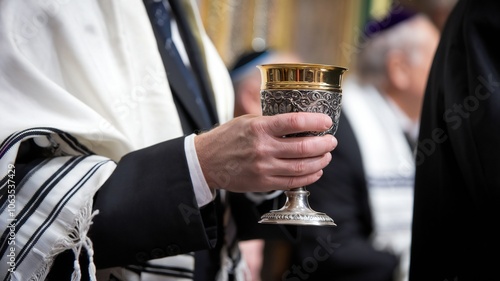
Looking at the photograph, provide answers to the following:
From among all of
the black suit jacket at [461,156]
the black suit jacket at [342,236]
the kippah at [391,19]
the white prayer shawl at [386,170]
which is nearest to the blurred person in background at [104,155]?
the black suit jacket at [461,156]

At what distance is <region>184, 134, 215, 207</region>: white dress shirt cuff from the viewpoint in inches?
70.3

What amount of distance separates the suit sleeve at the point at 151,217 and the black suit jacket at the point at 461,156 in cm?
62

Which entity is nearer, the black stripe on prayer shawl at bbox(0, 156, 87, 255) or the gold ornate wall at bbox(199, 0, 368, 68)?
the black stripe on prayer shawl at bbox(0, 156, 87, 255)

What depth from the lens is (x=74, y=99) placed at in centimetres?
186

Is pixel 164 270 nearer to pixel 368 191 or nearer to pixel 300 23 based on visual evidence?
pixel 368 191

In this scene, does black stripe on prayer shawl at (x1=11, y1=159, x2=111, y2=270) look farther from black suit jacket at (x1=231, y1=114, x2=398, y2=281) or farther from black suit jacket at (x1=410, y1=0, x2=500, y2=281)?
black suit jacket at (x1=231, y1=114, x2=398, y2=281)

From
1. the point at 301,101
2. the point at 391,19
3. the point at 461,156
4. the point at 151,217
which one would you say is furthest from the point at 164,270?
the point at 391,19

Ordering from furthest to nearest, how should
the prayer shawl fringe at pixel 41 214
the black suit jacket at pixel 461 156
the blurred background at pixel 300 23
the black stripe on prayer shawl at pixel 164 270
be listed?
1. the blurred background at pixel 300 23
2. the black stripe on prayer shawl at pixel 164 270
3. the black suit jacket at pixel 461 156
4. the prayer shawl fringe at pixel 41 214

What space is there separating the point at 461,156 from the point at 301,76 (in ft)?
1.66

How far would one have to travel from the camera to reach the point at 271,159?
165cm

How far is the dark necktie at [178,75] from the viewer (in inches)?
86.0

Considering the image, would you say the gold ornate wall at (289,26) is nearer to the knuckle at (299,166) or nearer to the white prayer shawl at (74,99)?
the white prayer shawl at (74,99)

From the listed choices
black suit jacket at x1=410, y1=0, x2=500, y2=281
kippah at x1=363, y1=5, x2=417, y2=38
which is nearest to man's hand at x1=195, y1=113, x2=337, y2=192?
black suit jacket at x1=410, y1=0, x2=500, y2=281

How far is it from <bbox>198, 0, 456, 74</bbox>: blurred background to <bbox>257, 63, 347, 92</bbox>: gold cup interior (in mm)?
2917
